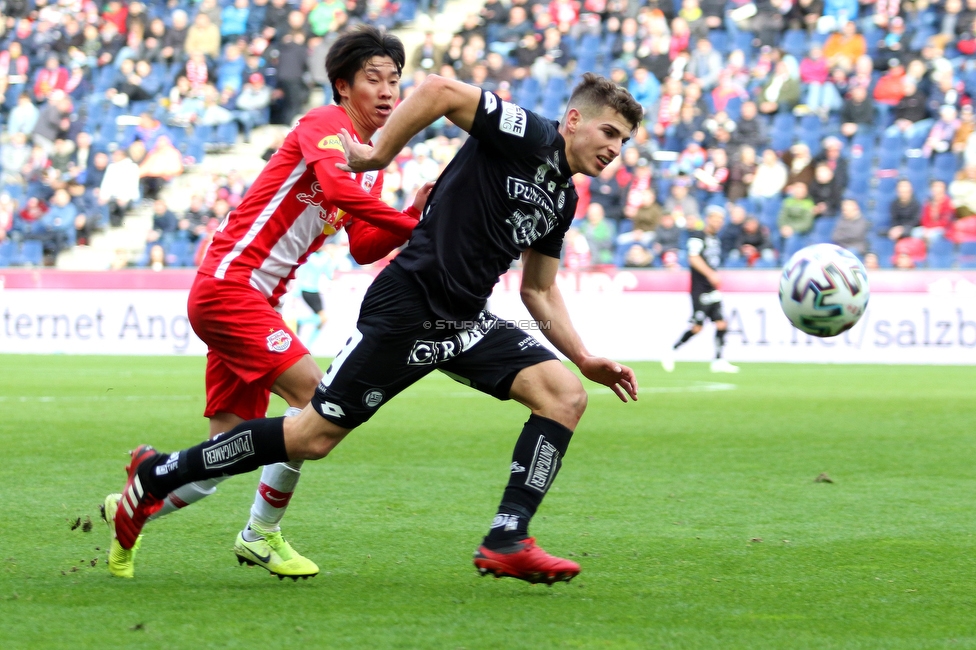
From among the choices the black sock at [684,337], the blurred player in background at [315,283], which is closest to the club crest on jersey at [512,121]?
the black sock at [684,337]

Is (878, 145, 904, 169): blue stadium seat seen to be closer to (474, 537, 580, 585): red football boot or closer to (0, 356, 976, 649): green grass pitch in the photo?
(0, 356, 976, 649): green grass pitch

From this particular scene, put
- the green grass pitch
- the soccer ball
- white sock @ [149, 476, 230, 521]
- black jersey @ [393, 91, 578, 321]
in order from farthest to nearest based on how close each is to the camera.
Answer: the soccer ball, white sock @ [149, 476, 230, 521], black jersey @ [393, 91, 578, 321], the green grass pitch

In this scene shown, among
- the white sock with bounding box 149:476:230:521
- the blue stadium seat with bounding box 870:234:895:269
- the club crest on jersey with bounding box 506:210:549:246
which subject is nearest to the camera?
the club crest on jersey with bounding box 506:210:549:246

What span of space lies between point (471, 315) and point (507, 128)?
28.7 inches

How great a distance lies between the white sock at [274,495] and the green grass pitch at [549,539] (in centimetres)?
23

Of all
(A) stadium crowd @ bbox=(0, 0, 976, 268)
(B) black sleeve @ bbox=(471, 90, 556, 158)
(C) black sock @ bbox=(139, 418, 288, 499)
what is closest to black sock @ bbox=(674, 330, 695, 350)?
(A) stadium crowd @ bbox=(0, 0, 976, 268)

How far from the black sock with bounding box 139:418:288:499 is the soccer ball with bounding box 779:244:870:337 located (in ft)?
8.86

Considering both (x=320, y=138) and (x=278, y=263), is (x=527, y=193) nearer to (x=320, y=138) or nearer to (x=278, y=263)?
(x=320, y=138)

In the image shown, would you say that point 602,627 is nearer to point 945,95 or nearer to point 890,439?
point 890,439

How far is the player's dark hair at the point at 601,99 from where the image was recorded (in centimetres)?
473

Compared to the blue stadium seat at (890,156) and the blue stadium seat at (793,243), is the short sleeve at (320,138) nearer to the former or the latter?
the blue stadium seat at (793,243)

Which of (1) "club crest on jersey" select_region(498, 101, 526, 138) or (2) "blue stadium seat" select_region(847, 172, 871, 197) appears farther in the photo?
(2) "blue stadium seat" select_region(847, 172, 871, 197)

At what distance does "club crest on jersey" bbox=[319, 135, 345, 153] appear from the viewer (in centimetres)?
500

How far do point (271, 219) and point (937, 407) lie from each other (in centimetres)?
933
